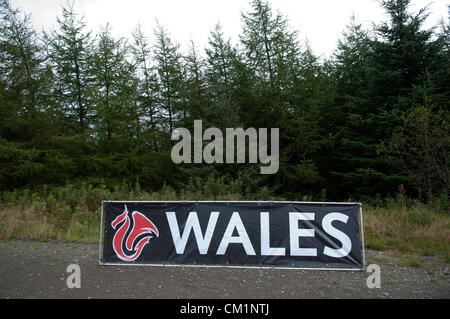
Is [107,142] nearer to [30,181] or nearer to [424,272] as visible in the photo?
[30,181]

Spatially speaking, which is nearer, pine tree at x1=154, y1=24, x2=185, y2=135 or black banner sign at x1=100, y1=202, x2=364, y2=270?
black banner sign at x1=100, y1=202, x2=364, y2=270

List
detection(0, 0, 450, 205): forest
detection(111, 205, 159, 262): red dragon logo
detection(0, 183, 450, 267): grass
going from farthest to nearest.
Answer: detection(0, 0, 450, 205): forest < detection(0, 183, 450, 267): grass < detection(111, 205, 159, 262): red dragon logo

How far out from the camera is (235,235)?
5.46 m

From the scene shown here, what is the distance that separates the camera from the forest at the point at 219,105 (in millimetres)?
14898

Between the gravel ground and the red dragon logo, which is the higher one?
the red dragon logo

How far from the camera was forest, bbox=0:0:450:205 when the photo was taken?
14898 mm

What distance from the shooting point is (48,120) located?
16.5 meters

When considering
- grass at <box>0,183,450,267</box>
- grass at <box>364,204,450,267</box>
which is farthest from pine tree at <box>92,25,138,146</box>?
grass at <box>364,204,450,267</box>

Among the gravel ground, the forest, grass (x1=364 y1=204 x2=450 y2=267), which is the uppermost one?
the forest

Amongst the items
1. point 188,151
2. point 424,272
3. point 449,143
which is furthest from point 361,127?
point 424,272

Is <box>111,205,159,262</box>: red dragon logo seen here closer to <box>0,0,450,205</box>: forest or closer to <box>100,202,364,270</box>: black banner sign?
<box>100,202,364,270</box>: black banner sign

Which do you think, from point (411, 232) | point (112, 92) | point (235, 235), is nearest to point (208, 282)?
point (235, 235)

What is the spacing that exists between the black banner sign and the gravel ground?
0.22m

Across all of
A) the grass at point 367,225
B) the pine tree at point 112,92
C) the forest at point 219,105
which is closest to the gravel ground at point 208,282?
the grass at point 367,225
